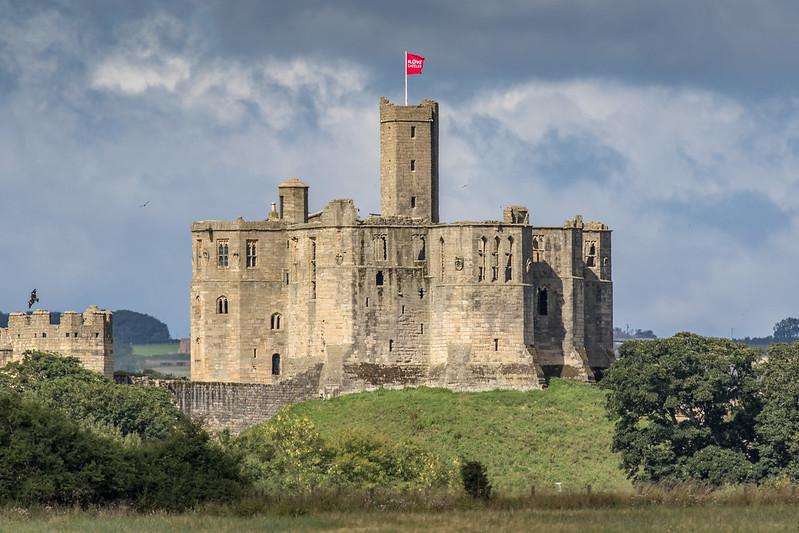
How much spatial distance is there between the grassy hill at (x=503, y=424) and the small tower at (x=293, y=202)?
10917 mm

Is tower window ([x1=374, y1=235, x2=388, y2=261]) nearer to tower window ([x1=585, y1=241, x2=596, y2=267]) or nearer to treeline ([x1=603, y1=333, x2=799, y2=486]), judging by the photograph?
tower window ([x1=585, y1=241, x2=596, y2=267])

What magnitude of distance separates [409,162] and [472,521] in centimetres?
4861

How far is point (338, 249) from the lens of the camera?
368 feet

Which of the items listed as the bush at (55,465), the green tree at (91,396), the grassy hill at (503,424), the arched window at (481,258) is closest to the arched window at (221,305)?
the green tree at (91,396)

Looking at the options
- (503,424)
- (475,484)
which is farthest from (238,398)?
(475,484)

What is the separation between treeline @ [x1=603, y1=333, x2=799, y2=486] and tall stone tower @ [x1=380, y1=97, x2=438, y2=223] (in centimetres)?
1739

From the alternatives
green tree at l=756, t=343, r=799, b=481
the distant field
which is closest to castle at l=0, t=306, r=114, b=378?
green tree at l=756, t=343, r=799, b=481

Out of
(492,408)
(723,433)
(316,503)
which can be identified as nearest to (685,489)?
(316,503)

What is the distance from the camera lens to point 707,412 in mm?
97750

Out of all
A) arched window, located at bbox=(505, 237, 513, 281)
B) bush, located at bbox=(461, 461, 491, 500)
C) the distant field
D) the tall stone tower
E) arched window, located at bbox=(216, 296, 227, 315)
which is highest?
the tall stone tower

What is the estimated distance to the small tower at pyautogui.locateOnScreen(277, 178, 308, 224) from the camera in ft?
388

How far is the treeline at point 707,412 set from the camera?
94000mm

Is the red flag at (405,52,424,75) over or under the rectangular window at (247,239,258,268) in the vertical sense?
over

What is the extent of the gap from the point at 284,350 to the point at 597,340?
14802mm
